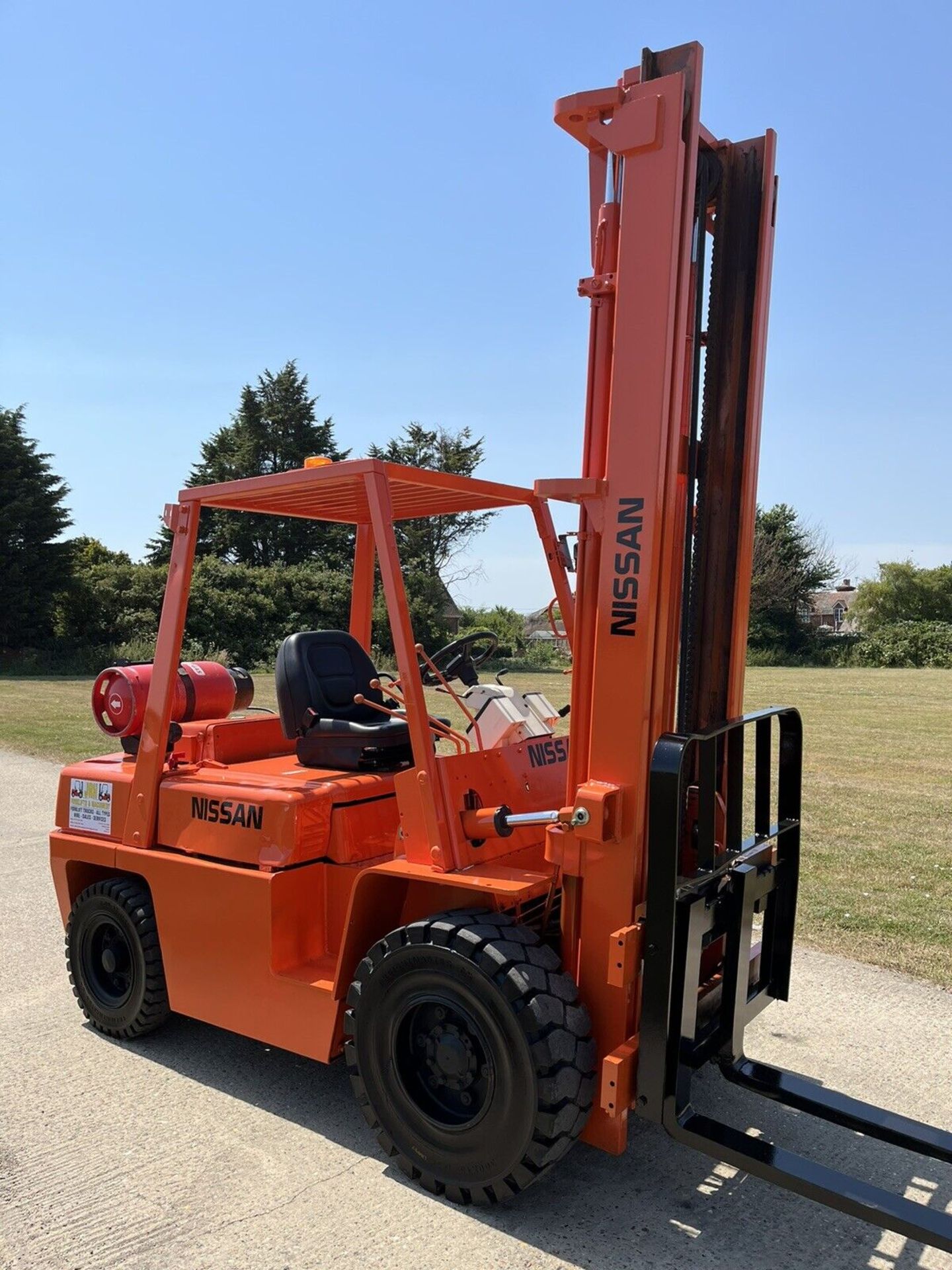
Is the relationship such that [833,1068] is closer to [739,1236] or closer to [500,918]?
[739,1236]

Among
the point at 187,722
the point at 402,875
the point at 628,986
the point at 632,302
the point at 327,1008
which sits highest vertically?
the point at 632,302

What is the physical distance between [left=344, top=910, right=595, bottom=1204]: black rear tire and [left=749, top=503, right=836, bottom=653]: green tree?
43.4 metres

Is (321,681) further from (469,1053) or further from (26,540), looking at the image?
(26,540)

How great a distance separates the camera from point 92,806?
15.6 ft

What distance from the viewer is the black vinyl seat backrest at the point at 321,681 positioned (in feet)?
14.5

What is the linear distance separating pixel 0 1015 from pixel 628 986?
3.36 meters

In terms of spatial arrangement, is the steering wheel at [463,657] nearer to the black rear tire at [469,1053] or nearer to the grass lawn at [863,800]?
the black rear tire at [469,1053]

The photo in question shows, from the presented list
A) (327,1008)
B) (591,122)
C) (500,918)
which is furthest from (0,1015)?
(591,122)

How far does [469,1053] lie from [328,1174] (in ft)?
2.41

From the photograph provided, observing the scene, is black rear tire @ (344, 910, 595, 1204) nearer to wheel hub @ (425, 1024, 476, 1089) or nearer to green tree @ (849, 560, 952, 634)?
wheel hub @ (425, 1024, 476, 1089)

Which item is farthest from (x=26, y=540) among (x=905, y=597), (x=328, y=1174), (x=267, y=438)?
(x=905, y=597)

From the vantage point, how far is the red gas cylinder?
473cm

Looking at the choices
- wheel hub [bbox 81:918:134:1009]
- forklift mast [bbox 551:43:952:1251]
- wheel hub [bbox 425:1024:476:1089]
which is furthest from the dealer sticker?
forklift mast [bbox 551:43:952:1251]

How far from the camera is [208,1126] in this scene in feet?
12.5
